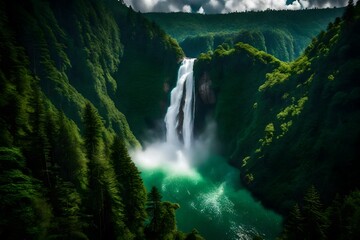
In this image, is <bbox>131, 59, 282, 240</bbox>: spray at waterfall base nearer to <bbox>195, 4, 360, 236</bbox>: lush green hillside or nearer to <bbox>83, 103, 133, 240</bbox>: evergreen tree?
<bbox>195, 4, 360, 236</bbox>: lush green hillside

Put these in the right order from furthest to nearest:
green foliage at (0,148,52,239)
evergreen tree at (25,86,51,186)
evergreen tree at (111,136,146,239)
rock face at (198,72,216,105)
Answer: rock face at (198,72,216,105) < evergreen tree at (111,136,146,239) < evergreen tree at (25,86,51,186) < green foliage at (0,148,52,239)

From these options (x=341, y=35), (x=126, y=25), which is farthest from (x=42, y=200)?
(x=126, y=25)

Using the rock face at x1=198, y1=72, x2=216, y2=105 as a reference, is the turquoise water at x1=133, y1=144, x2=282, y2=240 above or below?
below

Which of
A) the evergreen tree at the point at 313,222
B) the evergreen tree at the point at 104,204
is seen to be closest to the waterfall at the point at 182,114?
A: the evergreen tree at the point at 104,204

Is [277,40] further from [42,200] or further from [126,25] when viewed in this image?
[42,200]

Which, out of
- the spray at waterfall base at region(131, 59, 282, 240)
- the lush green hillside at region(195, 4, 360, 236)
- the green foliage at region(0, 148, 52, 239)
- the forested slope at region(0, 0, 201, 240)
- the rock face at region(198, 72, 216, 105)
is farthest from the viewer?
the rock face at region(198, 72, 216, 105)

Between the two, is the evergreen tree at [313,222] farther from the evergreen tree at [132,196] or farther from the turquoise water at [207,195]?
the evergreen tree at [132,196]

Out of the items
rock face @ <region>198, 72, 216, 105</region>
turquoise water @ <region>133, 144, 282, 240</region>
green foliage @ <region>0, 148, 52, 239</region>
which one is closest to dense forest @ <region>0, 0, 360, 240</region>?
green foliage @ <region>0, 148, 52, 239</region>
